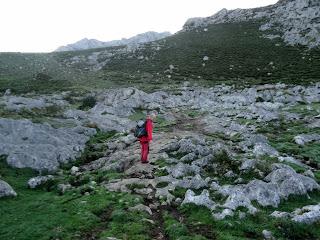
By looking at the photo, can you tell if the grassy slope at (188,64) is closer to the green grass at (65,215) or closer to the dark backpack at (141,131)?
the dark backpack at (141,131)

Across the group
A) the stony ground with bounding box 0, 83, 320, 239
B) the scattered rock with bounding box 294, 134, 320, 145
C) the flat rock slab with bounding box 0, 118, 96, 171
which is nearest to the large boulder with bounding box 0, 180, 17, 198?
the stony ground with bounding box 0, 83, 320, 239

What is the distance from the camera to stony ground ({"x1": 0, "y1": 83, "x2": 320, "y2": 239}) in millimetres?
16188

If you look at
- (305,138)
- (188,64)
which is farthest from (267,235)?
(188,64)

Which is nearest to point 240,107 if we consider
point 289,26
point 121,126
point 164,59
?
point 121,126

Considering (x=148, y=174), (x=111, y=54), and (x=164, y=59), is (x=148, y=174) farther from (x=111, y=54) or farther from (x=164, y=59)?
(x=111, y=54)

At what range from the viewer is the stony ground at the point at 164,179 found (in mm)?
16188

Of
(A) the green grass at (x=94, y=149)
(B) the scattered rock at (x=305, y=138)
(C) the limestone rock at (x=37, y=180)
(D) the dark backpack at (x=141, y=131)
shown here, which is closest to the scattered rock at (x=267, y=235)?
(D) the dark backpack at (x=141, y=131)

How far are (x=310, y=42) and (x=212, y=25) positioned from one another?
4690 centimetres

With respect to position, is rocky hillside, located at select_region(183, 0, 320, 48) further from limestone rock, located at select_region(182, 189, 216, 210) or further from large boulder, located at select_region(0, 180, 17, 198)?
large boulder, located at select_region(0, 180, 17, 198)

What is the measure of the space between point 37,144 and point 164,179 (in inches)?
392

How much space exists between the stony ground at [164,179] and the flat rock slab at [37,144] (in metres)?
0.07

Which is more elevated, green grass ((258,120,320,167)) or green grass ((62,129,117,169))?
green grass ((62,129,117,169))

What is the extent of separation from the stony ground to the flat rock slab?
0.07 metres

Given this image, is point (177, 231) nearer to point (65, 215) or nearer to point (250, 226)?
point (250, 226)
